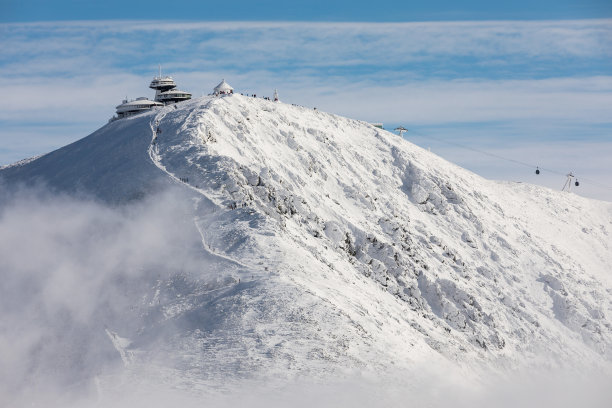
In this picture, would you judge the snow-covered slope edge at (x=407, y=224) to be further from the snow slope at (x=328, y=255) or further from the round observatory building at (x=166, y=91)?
the round observatory building at (x=166, y=91)

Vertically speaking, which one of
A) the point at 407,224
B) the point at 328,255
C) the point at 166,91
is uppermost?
the point at 166,91

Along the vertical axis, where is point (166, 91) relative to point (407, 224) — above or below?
above

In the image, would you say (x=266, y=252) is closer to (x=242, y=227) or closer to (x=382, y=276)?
(x=242, y=227)

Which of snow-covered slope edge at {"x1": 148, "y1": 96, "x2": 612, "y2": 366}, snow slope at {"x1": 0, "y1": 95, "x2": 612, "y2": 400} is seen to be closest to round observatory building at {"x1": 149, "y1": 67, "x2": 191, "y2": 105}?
snow slope at {"x1": 0, "y1": 95, "x2": 612, "y2": 400}

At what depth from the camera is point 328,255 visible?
61.5 metres

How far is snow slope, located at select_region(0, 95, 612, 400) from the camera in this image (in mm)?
46594

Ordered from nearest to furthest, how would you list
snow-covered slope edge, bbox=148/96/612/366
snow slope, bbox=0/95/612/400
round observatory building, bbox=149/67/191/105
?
snow slope, bbox=0/95/612/400 < snow-covered slope edge, bbox=148/96/612/366 < round observatory building, bbox=149/67/191/105

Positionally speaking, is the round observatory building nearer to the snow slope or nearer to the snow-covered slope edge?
the snow slope

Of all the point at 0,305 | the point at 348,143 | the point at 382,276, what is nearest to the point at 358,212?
the point at 382,276

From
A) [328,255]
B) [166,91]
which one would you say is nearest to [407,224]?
[328,255]

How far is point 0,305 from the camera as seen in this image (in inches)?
2073

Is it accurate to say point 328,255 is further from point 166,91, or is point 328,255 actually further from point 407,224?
point 166,91

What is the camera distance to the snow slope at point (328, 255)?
153 feet

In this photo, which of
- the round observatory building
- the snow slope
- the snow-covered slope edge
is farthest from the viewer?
the round observatory building
